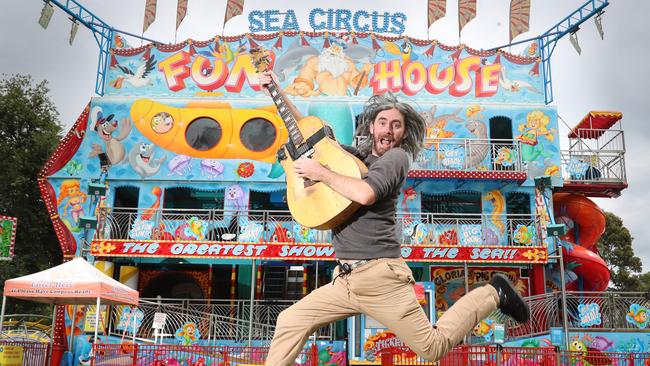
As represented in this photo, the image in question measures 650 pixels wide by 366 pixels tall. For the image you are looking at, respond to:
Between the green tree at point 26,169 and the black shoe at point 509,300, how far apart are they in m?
22.5

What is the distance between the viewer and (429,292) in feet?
54.2

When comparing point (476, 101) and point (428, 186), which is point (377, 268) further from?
point (476, 101)

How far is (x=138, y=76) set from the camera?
20422 millimetres

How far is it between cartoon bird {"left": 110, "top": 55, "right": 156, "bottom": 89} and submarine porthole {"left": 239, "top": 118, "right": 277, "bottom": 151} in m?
3.66

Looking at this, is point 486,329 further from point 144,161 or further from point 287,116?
point 287,116

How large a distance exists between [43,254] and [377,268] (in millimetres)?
23992

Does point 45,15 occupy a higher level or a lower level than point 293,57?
higher

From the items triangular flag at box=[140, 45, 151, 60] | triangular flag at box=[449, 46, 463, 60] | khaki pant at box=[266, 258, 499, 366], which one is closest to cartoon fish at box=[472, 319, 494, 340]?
triangular flag at box=[449, 46, 463, 60]

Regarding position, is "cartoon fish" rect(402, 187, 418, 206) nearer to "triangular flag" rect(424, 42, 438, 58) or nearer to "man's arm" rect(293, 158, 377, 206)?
"triangular flag" rect(424, 42, 438, 58)

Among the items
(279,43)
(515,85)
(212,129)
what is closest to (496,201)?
(515,85)

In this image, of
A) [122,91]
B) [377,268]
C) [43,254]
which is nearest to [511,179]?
[122,91]

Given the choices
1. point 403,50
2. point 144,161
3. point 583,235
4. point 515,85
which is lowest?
point 583,235

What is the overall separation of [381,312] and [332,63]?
57.2ft

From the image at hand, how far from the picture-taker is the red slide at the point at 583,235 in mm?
19750
